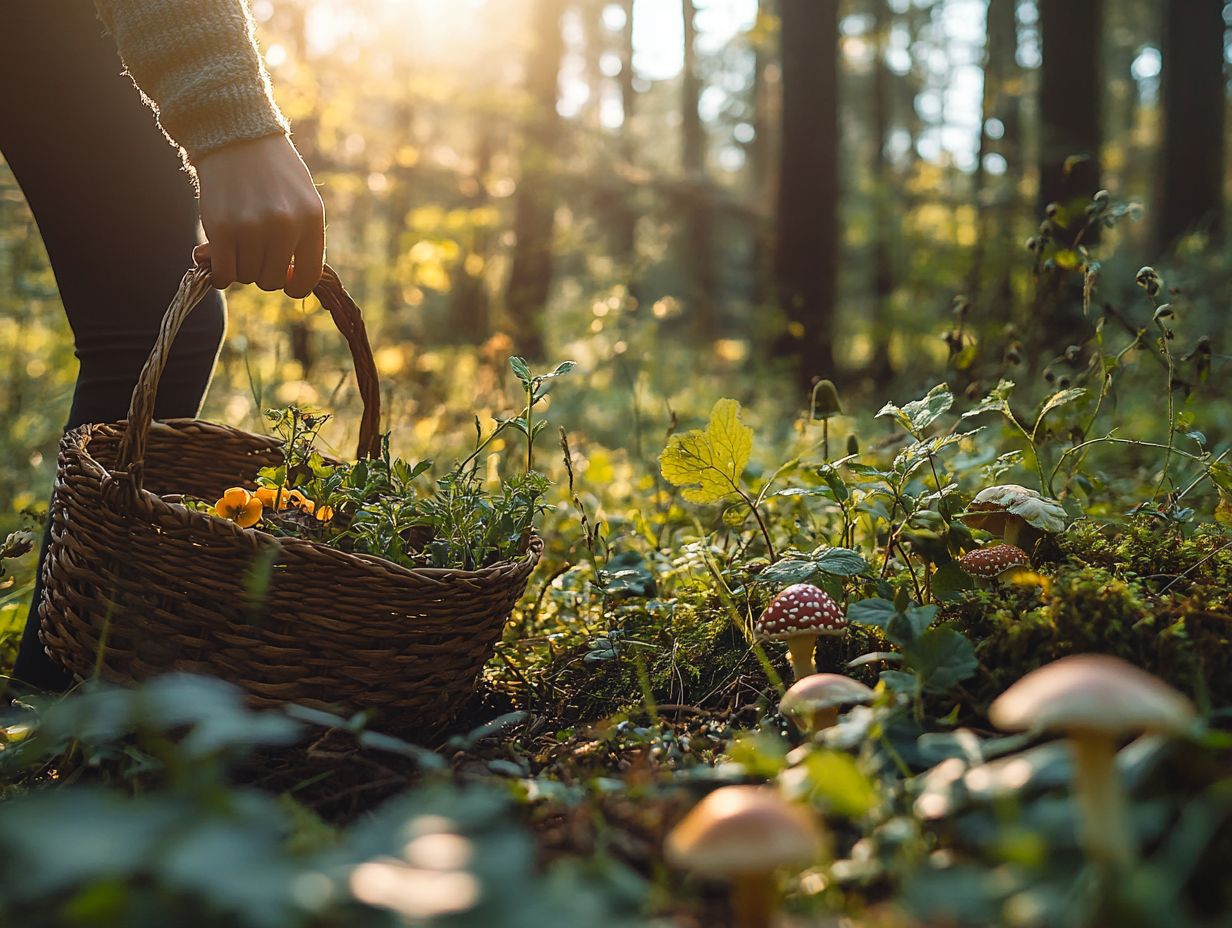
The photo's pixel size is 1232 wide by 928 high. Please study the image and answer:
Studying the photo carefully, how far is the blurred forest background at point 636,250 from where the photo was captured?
3809 millimetres

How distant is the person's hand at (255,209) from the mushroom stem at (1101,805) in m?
1.40

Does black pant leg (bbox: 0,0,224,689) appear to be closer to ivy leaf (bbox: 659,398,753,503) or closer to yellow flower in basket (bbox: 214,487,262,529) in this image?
yellow flower in basket (bbox: 214,487,262,529)

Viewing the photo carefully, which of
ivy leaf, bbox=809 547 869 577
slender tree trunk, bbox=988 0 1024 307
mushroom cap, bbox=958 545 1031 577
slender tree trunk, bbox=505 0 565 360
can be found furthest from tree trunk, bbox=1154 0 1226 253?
ivy leaf, bbox=809 547 869 577

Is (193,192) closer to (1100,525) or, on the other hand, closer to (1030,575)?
(1030,575)

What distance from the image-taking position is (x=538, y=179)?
8883mm

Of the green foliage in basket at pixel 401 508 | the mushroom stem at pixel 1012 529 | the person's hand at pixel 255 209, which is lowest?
the mushroom stem at pixel 1012 529

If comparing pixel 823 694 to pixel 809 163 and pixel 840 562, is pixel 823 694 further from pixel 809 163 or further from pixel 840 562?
pixel 809 163

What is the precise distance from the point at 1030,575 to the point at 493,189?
28.3 ft

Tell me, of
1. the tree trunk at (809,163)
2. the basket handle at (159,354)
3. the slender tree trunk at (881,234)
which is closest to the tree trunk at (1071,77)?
the tree trunk at (809,163)

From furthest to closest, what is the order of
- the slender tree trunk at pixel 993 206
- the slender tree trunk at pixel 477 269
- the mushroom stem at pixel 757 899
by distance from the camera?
the slender tree trunk at pixel 477 269 → the slender tree trunk at pixel 993 206 → the mushroom stem at pixel 757 899

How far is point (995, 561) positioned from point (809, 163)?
6212 millimetres

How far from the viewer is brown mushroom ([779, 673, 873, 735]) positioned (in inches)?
46.1

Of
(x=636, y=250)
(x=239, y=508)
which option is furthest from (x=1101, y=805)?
(x=636, y=250)

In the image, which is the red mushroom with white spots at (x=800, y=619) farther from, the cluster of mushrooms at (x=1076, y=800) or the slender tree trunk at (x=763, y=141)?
the slender tree trunk at (x=763, y=141)
